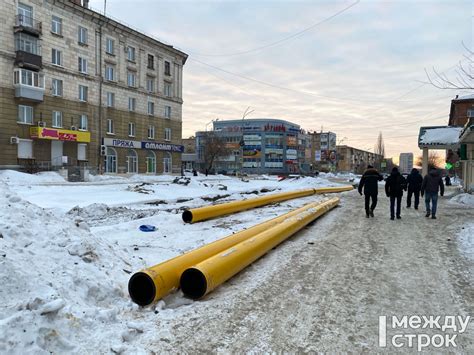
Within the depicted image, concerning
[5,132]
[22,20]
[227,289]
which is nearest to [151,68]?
[22,20]

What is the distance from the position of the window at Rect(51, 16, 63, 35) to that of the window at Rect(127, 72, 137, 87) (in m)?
8.93

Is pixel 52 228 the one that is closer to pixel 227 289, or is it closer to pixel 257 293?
pixel 227 289

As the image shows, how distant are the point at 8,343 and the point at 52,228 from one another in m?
2.32

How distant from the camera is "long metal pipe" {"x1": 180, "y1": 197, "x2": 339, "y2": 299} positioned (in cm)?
457

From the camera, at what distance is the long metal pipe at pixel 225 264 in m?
4.57

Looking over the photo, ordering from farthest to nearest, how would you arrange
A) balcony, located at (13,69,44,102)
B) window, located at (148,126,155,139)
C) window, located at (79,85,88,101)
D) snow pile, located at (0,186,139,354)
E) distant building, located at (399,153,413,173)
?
1. distant building, located at (399,153,413,173)
2. window, located at (148,126,155,139)
3. window, located at (79,85,88,101)
4. balcony, located at (13,69,44,102)
5. snow pile, located at (0,186,139,354)

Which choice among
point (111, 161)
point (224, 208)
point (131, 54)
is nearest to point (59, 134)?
point (111, 161)

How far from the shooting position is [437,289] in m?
5.06

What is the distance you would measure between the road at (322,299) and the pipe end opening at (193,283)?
0.13m

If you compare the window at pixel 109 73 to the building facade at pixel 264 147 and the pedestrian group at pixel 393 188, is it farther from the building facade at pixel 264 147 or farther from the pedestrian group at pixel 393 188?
the building facade at pixel 264 147

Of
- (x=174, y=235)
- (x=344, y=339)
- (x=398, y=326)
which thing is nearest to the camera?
(x=344, y=339)

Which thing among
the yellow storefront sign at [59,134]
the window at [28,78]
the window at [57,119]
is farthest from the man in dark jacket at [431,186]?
the window at [57,119]

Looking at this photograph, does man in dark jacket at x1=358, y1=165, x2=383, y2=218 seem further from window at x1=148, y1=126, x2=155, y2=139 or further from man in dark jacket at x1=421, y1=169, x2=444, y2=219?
window at x1=148, y1=126, x2=155, y2=139

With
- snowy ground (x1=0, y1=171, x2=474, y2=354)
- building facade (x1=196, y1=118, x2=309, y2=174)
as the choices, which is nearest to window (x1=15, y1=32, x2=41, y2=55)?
snowy ground (x1=0, y1=171, x2=474, y2=354)
